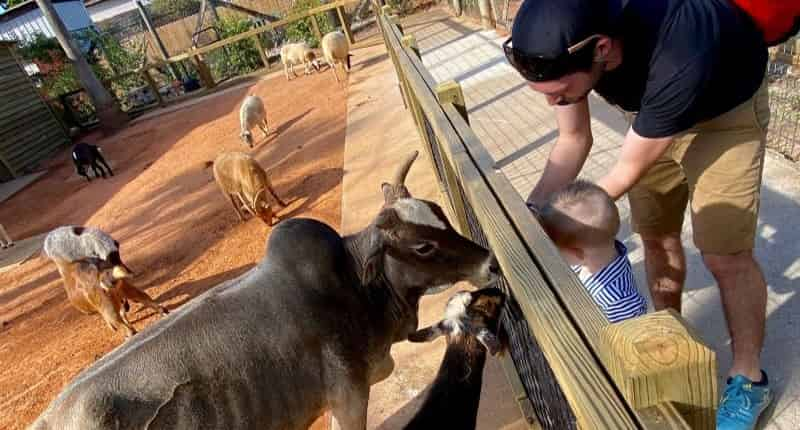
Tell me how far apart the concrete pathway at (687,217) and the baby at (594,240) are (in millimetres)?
494

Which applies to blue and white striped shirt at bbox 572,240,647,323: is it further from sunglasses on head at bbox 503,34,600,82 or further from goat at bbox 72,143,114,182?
goat at bbox 72,143,114,182

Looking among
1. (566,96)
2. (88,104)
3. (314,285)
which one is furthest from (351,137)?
(88,104)

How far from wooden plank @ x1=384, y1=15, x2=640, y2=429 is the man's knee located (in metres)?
1.15

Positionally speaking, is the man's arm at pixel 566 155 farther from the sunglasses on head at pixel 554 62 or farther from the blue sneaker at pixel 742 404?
the blue sneaker at pixel 742 404

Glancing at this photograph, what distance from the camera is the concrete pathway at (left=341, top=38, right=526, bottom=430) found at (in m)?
2.97

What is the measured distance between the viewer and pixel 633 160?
1.86m

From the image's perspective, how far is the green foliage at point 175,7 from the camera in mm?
40625

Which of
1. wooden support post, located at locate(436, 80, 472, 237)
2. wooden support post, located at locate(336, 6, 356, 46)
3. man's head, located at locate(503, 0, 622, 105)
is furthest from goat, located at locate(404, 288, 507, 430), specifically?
wooden support post, located at locate(336, 6, 356, 46)

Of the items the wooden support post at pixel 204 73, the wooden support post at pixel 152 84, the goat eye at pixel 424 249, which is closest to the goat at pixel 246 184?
the goat eye at pixel 424 249

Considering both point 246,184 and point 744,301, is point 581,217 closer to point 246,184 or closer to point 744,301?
point 744,301

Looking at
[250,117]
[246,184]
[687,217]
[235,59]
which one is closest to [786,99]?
[687,217]

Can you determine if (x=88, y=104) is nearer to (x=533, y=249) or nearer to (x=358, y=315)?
(x=358, y=315)

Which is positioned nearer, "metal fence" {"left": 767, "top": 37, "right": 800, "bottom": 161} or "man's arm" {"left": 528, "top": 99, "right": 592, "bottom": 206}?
"man's arm" {"left": 528, "top": 99, "right": 592, "bottom": 206}

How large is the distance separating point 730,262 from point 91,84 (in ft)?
70.8
